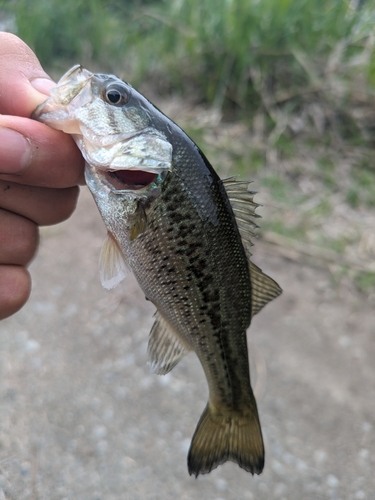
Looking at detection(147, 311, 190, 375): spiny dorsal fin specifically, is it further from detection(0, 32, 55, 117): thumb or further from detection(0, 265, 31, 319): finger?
detection(0, 32, 55, 117): thumb

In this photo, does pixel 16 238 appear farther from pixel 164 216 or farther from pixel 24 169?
pixel 164 216

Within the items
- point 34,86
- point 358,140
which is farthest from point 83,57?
point 34,86

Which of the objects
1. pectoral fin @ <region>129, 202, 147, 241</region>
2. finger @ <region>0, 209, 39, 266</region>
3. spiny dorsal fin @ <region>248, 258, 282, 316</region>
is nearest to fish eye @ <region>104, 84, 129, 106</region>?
pectoral fin @ <region>129, 202, 147, 241</region>

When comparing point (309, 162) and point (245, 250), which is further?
point (309, 162)

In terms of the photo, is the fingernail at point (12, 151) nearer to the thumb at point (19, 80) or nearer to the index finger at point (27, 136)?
the index finger at point (27, 136)

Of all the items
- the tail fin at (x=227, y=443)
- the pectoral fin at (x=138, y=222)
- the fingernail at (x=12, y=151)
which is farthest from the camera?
the tail fin at (x=227, y=443)

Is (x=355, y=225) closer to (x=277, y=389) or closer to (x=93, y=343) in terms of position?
(x=277, y=389)

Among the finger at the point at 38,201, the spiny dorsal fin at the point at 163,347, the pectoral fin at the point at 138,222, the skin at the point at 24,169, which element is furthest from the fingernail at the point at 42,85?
the spiny dorsal fin at the point at 163,347
